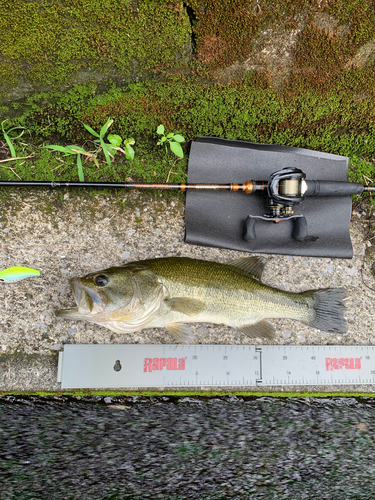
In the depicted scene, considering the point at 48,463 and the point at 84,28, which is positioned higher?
the point at 84,28

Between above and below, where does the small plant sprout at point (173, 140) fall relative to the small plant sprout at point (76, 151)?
above

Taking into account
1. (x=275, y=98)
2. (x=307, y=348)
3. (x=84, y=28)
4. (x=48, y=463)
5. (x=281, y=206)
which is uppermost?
(x=84, y=28)

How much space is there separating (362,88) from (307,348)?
7.63ft

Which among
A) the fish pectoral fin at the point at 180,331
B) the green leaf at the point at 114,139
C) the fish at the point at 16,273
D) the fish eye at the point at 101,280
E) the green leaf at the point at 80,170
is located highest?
the green leaf at the point at 114,139

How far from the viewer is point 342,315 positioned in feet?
9.27

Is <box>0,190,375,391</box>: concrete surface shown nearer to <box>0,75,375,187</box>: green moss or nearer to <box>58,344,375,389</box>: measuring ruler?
<box>58,344,375,389</box>: measuring ruler

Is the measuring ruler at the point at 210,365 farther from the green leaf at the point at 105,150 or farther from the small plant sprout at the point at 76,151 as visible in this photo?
the green leaf at the point at 105,150

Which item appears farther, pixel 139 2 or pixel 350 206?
pixel 350 206

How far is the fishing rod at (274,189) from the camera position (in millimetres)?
2604

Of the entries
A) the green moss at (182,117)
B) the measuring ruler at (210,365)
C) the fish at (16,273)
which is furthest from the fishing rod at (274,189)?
the measuring ruler at (210,365)

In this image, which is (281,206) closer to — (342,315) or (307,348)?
(342,315)

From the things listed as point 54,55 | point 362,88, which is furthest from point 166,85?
point 362,88

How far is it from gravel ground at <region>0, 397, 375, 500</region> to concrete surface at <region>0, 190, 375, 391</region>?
36 cm

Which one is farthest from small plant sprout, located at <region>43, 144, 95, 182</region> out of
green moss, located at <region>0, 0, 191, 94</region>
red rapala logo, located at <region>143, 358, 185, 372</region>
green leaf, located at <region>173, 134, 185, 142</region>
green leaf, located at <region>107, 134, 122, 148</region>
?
red rapala logo, located at <region>143, 358, 185, 372</region>
